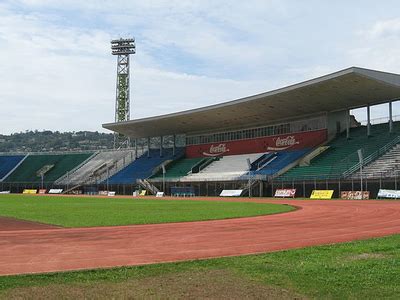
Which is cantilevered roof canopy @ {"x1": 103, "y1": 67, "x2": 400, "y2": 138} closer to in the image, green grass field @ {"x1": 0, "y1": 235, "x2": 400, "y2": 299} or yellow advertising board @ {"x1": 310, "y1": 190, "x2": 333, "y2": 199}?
yellow advertising board @ {"x1": 310, "y1": 190, "x2": 333, "y2": 199}

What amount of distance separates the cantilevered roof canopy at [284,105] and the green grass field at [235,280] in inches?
1532

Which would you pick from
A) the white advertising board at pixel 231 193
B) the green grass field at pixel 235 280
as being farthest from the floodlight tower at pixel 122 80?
the green grass field at pixel 235 280

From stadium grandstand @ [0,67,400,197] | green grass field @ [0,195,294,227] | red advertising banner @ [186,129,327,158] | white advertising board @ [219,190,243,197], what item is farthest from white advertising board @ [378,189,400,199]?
red advertising banner @ [186,129,327,158]

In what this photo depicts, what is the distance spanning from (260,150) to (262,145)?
79 centimetres

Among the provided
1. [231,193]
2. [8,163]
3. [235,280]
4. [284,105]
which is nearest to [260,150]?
[284,105]

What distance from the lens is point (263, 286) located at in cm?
804

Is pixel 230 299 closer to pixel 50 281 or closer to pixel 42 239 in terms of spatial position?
pixel 50 281

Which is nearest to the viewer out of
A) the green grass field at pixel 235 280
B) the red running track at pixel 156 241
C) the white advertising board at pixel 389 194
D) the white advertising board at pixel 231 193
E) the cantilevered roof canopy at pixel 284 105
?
the green grass field at pixel 235 280

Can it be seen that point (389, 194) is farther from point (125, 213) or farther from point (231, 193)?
point (125, 213)

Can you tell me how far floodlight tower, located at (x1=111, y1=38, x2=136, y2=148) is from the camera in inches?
4055

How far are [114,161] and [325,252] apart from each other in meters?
85.8

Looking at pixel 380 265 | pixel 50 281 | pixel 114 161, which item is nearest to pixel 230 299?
pixel 50 281

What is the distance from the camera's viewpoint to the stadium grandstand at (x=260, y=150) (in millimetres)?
50781

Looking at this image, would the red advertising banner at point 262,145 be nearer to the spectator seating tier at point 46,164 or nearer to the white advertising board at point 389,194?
the white advertising board at point 389,194
